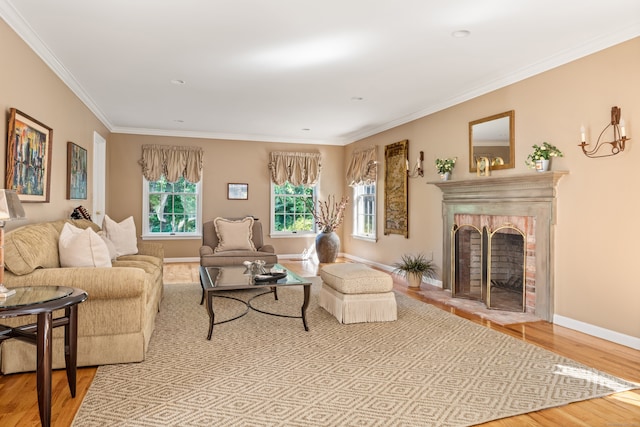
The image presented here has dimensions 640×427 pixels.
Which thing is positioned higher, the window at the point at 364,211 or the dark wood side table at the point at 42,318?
the window at the point at 364,211

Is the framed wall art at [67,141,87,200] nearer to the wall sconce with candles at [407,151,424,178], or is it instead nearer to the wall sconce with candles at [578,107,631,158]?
the wall sconce with candles at [407,151,424,178]

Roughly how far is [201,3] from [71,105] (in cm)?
283

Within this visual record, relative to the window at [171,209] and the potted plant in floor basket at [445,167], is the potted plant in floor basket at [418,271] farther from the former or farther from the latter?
the window at [171,209]

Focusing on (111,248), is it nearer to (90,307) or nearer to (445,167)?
(90,307)

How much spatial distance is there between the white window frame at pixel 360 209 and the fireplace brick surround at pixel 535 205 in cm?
266

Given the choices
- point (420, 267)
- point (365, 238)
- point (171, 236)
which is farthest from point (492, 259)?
point (171, 236)

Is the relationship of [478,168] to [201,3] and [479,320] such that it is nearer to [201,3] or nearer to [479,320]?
[479,320]

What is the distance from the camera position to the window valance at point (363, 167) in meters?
7.50

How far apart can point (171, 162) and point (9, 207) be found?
5670 millimetres

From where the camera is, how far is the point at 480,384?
2.62m

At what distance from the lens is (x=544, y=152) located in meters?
4.02

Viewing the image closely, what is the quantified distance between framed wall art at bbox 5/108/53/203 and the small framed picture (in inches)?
168

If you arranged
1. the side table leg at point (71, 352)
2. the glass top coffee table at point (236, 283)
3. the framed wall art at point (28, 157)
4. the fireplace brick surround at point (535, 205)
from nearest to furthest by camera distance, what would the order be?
the side table leg at point (71, 352) < the framed wall art at point (28, 157) < the glass top coffee table at point (236, 283) < the fireplace brick surround at point (535, 205)

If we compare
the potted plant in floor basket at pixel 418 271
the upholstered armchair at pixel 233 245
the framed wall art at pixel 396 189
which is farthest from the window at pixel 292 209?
the potted plant in floor basket at pixel 418 271
